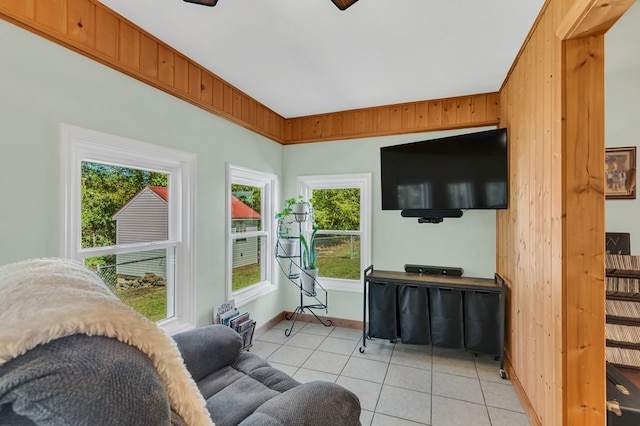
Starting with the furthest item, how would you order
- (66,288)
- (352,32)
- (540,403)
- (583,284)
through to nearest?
(352,32) < (540,403) < (583,284) < (66,288)

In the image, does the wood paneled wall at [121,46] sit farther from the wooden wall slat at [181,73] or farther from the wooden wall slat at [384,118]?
the wooden wall slat at [384,118]

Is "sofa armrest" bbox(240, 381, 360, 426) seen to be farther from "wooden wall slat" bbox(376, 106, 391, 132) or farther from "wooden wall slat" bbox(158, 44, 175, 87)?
"wooden wall slat" bbox(376, 106, 391, 132)

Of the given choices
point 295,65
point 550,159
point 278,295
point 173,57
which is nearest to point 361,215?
point 278,295

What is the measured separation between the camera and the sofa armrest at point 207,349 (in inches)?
62.4

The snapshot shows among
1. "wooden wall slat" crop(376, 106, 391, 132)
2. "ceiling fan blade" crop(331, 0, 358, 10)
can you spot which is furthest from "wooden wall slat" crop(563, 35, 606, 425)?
"wooden wall slat" crop(376, 106, 391, 132)

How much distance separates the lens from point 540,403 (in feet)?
5.91

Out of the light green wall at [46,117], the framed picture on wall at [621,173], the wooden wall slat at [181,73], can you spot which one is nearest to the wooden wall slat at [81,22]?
the light green wall at [46,117]

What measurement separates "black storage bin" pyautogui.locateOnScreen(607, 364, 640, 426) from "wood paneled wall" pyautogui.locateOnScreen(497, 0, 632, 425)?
14 centimetres

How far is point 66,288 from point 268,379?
128 cm

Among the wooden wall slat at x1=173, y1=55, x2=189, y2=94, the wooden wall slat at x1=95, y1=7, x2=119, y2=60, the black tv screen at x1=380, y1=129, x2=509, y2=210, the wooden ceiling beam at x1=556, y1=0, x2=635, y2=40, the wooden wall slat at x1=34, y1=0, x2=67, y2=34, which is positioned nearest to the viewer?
the wooden ceiling beam at x1=556, y1=0, x2=635, y2=40

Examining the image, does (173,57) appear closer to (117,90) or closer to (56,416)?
(117,90)

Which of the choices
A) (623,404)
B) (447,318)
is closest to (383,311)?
(447,318)

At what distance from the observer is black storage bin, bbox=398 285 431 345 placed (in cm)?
285

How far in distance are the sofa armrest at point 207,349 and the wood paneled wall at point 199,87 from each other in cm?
175
